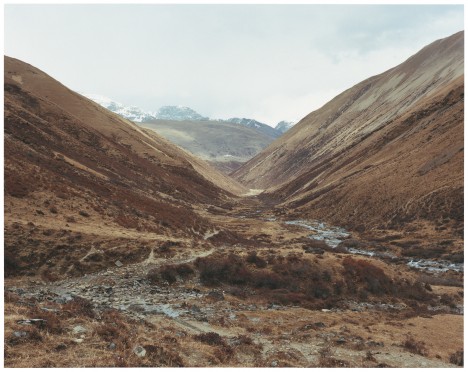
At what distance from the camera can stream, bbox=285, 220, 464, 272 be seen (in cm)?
4350

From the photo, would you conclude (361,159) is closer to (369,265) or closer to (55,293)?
(369,265)

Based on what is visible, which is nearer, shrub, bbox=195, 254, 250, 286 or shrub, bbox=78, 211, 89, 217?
shrub, bbox=195, 254, 250, 286

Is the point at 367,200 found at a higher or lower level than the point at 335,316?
higher

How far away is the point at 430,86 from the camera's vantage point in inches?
5556

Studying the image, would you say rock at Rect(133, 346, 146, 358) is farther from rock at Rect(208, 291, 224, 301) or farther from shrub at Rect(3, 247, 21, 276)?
shrub at Rect(3, 247, 21, 276)

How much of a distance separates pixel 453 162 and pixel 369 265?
4701 centimetres

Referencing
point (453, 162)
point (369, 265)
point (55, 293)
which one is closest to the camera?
point (55, 293)

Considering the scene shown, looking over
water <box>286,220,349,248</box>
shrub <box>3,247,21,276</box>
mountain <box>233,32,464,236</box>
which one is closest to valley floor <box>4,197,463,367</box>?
shrub <box>3,247,21,276</box>

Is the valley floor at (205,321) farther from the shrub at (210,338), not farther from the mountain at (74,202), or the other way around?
the mountain at (74,202)

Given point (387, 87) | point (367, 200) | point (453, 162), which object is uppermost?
point (387, 87)

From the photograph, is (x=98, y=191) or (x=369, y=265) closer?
(x=369, y=265)

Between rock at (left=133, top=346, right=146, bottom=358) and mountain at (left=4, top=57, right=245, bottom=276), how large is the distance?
14.9 m

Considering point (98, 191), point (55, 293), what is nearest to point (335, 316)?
point (55, 293)

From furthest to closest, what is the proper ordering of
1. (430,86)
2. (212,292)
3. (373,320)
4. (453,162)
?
(430,86), (453,162), (212,292), (373,320)
